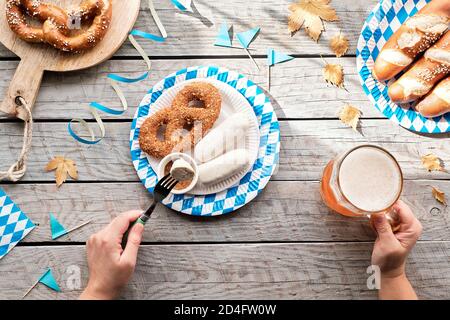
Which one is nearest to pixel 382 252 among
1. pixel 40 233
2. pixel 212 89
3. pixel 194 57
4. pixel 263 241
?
pixel 263 241

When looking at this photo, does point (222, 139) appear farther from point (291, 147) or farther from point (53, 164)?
point (53, 164)

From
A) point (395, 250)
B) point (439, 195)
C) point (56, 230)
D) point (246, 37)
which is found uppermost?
point (246, 37)

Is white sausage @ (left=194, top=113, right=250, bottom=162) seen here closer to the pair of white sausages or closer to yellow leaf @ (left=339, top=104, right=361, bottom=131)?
the pair of white sausages

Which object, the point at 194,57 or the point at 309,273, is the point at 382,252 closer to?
the point at 309,273

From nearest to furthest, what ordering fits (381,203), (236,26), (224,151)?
(381,203) → (224,151) → (236,26)

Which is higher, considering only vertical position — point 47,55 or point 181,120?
point 47,55

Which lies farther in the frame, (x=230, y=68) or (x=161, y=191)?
(x=230, y=68)

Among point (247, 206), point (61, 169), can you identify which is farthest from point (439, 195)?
point (61, 169)
